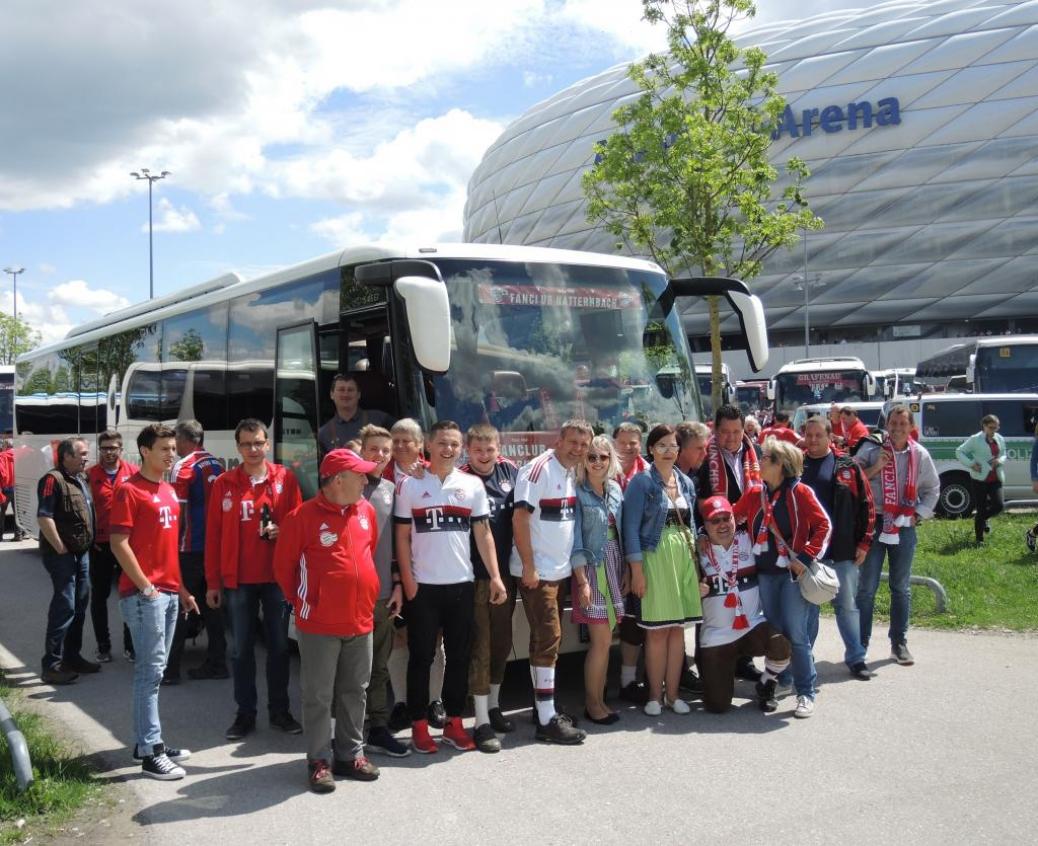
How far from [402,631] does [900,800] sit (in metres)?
2.81

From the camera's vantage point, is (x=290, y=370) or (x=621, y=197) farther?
(x=621, y=197)

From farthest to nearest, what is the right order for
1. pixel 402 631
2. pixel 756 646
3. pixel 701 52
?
1. pixel 701 52
2. pixel 756 646
3. pixel 402 631

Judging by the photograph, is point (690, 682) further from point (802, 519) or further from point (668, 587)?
point (802, 519)

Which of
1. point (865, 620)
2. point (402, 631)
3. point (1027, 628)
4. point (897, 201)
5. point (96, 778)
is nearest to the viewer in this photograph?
point (96, 778)

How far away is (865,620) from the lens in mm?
7590

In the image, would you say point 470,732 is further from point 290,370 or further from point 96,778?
point 290,370

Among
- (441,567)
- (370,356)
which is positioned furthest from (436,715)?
(370,356)

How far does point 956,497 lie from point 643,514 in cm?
1267

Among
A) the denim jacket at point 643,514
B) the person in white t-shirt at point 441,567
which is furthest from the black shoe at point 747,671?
the person in white t-shirt at point 441,567

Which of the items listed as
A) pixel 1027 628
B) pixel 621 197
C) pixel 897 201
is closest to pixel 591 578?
pixel 1027 628

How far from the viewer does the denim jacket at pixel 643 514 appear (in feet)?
20.1

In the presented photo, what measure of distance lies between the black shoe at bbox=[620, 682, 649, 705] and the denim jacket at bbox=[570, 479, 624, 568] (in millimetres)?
1095

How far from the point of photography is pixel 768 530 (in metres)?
6.45

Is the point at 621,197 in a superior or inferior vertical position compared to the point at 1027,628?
superior
